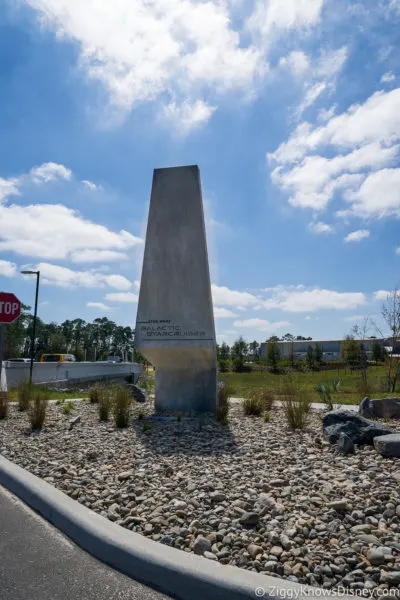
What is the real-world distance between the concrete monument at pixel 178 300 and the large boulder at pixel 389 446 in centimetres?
436

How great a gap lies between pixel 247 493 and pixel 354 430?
8.63 ft

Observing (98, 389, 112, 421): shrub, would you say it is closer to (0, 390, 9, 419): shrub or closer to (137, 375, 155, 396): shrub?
(0, 390, 9, 419): shrub

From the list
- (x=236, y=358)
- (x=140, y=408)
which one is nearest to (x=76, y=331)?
(x=236, y=358)

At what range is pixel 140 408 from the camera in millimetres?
10422

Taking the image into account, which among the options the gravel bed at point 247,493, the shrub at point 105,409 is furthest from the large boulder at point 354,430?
the shrub at point 105,409

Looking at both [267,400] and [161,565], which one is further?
[267,400]

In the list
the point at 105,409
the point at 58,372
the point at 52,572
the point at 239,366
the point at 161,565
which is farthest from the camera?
the point at 239,366

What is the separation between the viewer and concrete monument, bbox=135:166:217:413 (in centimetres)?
918

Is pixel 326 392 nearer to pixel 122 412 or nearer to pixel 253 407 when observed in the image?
pixel 253 407

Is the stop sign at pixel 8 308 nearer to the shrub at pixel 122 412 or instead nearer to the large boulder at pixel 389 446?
the shrub at pixel 122 412

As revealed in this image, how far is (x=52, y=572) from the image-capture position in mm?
2791

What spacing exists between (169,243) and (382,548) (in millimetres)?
7583

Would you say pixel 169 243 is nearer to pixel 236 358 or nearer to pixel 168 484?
pixel 168 484

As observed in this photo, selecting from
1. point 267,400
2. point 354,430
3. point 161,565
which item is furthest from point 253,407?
point 161,565
